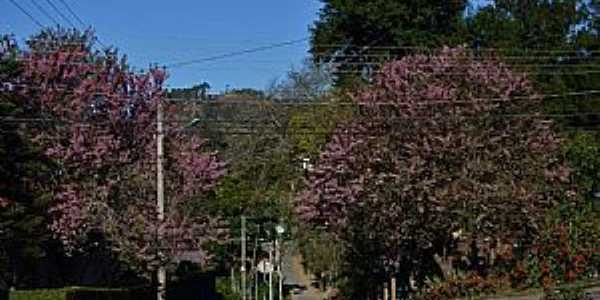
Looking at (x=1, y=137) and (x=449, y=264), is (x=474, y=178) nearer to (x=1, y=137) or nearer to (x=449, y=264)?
(x=449, y=264)

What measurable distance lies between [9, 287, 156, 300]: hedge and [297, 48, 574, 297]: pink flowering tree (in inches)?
260

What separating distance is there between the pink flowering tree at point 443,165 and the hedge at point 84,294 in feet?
21.7

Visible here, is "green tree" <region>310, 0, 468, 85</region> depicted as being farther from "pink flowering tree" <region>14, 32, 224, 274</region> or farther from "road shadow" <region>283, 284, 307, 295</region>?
"pink flowering tree" <region>14, 32, 224, 274</region>

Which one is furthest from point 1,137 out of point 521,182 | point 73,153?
point 521,182

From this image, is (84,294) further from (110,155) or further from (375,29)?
(375,29)

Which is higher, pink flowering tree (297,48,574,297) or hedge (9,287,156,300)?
pink flowering tree (297,48,574,297)

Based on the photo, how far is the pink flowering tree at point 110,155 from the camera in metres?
37.0

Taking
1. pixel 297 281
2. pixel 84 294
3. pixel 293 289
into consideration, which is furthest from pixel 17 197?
pixel 297 281

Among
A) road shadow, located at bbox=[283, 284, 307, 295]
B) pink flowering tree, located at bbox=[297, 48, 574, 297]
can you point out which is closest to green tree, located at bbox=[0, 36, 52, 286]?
pink flowering tree, located at bbox=[297, 48, 574, 297]

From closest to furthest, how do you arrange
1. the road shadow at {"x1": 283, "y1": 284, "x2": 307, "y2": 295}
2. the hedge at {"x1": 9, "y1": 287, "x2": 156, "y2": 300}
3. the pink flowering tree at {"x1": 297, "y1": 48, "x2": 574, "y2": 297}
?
1. the hedge at {"x1": 9, "y1": 287, "x2": 156, "y2": 300}
2. the pink flowering tree at {"x1": 297, "y1": 48, "x2": 574, "y2": 297}
3. the road shadow at {"x1": 283, "y1": 284, "x2": 307, "y2": 295}

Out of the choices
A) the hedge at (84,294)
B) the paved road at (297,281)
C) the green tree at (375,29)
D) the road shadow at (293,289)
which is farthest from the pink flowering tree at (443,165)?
the road shadow at (293,289)

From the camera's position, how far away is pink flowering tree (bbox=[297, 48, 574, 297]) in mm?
35688

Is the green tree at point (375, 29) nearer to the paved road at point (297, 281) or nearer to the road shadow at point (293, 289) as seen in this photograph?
the paved road at point (297, 281)

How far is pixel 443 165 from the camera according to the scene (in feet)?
118
